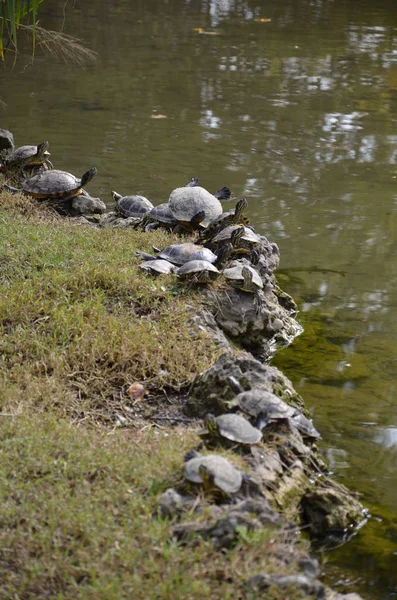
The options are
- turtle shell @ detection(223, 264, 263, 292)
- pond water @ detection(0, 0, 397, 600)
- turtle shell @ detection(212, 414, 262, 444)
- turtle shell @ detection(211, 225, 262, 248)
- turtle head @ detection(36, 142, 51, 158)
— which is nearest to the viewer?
turtle shell @ detection(212, 414, 262, 444)

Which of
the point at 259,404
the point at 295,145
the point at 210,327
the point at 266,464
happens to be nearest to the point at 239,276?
the point at 210,327

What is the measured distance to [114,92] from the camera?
1020cm

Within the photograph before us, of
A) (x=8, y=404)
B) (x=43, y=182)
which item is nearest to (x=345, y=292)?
(x=43, y=182)

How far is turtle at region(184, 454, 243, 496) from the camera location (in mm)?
2807

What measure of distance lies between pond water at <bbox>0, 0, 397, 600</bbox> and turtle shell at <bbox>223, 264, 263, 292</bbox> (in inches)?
19.0

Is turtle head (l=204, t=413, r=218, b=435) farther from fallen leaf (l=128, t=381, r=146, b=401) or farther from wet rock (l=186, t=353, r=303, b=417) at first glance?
fallen leaf (l=128, t=381, r=146, b=401)

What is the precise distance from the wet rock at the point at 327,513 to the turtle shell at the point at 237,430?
373 millimetres

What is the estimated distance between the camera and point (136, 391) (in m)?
3.84

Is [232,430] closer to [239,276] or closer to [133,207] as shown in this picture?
[239,276]

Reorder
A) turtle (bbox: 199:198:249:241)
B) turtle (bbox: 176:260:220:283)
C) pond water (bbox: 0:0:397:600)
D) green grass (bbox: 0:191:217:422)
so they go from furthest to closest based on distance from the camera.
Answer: turtle (bbox: 199:198:249:241), turtle (bbox: 176:260:220:283), pond water (bbox: 0:0:397:600), green grass (bbox: 0:191:217:422)

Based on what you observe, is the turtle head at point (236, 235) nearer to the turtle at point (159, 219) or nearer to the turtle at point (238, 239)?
the turtle at point (238, 239)

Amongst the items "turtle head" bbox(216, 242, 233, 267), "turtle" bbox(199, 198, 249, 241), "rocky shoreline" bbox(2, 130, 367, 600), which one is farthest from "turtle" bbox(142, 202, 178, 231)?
"rocky shoreline" bbox(2, 130, 367, 600)

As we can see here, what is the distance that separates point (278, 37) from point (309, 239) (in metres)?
8.27

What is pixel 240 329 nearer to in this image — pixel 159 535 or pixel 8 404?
pixel 8 404
